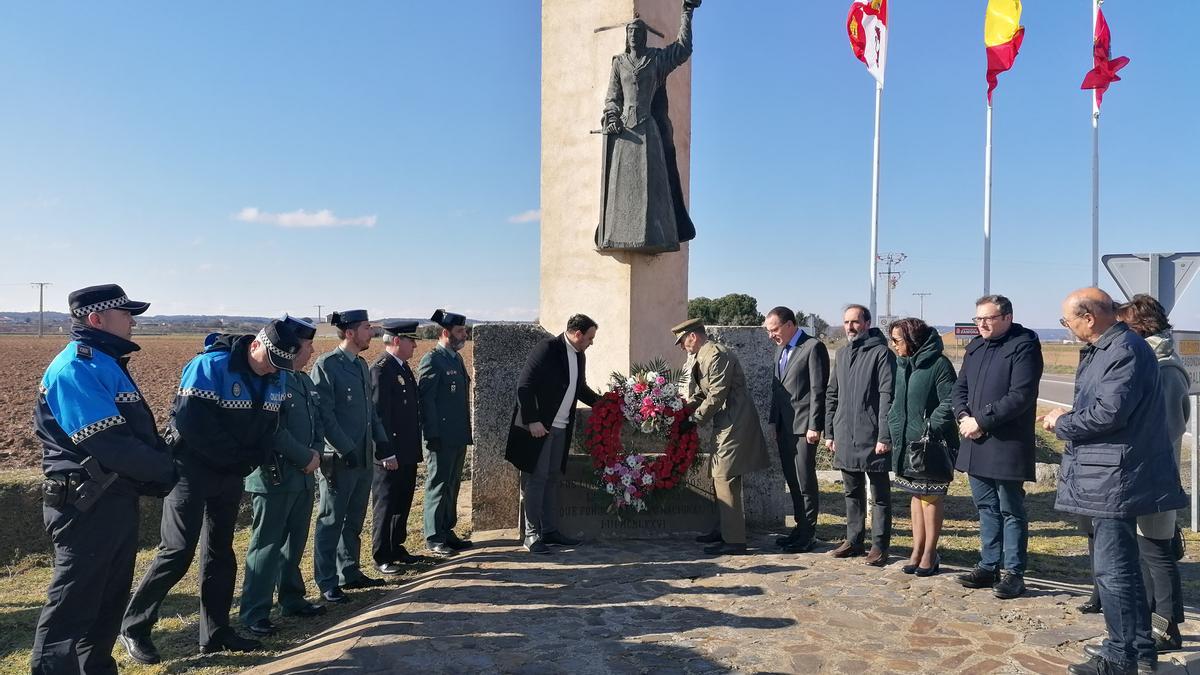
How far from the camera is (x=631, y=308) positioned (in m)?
7.16

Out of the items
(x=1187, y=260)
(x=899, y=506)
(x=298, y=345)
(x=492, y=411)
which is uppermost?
(x=1187, y=260)

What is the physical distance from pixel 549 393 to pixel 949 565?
10.7 ft

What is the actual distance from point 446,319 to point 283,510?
8.22ft

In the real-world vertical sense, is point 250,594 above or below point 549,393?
below

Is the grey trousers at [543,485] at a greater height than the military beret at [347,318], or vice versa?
the military beret at [347,318]

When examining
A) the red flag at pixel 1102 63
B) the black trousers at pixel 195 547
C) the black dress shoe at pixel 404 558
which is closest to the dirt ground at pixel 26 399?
the black dress shoe at pixel 404 558

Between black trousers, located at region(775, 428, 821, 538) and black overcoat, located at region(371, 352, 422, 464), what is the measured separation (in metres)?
2.94

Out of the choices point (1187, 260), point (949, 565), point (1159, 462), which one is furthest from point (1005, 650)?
point (1187, 260)

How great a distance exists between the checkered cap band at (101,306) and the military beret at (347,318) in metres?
1.76

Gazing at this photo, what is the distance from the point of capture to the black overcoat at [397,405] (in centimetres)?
626

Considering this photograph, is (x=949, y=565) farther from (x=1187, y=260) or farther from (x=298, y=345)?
(x=298, y=345)

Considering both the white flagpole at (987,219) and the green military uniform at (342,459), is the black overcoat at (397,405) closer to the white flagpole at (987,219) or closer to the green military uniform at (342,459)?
the green military uniform at (342,459)

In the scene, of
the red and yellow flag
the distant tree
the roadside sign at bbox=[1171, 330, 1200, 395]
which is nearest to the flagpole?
the red and yellow flag

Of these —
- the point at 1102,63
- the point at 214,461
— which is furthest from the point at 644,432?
the point at 1102,63
